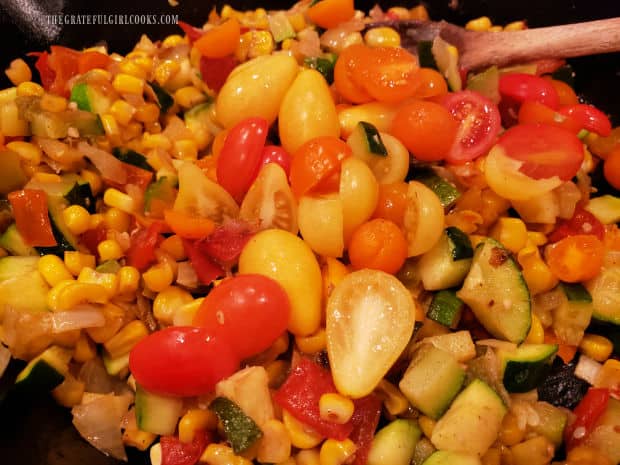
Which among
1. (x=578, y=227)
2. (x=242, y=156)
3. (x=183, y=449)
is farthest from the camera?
(x=578, y=227)

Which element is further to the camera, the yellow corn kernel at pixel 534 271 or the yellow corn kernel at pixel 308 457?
the yellow corn kernel at pixel 534 271

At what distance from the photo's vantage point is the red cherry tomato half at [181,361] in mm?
1970

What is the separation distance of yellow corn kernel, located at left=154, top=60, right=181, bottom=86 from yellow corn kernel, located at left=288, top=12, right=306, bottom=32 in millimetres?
Answer: 669

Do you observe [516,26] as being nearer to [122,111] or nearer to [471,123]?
[471,123]

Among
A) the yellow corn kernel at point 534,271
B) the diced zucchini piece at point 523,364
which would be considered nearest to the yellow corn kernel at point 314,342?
the diced zucchini piece at point 523,364

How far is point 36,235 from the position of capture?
2.24 metres

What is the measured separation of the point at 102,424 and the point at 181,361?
0.44m

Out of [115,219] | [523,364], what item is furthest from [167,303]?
[523,364]

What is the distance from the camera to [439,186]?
2441 millimetres

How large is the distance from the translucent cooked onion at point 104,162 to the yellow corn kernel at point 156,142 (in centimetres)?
21

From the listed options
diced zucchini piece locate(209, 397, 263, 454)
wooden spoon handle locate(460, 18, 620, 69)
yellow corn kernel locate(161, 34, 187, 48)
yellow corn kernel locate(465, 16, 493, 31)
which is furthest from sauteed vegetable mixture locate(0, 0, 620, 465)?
yellow corn kernel locate(465, 16, 493, 31)

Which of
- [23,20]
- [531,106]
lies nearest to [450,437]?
[531,106]

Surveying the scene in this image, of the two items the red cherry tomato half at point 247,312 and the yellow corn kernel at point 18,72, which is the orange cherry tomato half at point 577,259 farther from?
the yellow corn kernel at point 18,72

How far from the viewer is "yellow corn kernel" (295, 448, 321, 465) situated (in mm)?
2066
